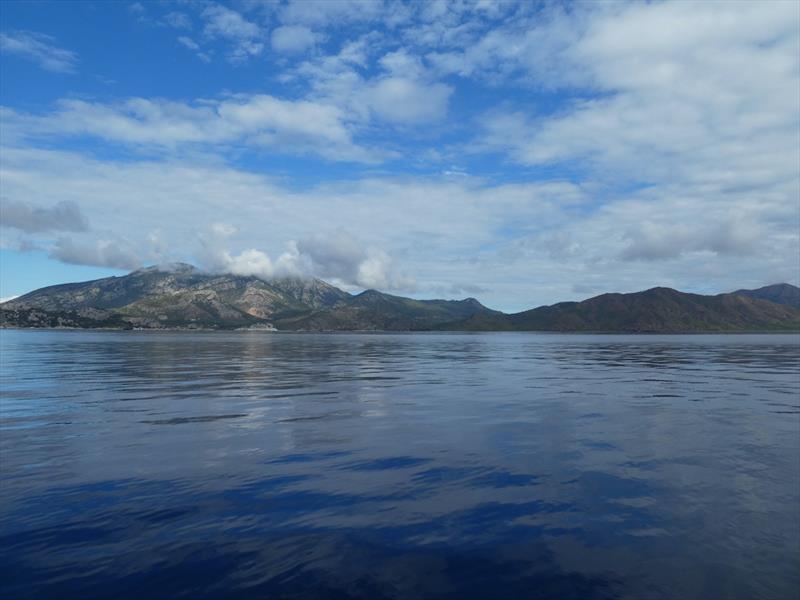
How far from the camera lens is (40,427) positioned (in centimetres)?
3062

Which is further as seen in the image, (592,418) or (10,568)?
(592,418)

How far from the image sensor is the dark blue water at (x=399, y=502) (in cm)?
1275

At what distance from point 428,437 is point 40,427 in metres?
24.0

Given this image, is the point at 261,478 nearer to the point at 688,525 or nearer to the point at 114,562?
the point at 114,562

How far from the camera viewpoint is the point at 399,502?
1822 cm

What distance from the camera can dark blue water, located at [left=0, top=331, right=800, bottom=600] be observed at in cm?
1275

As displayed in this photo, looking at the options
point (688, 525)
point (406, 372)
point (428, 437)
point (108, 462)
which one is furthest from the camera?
point (406, 372)

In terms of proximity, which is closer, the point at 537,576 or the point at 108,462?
the point at 537,576

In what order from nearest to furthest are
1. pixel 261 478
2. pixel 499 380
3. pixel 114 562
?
pixel 114 562, pixel 261 478, pixel 499 380

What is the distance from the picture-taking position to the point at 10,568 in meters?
13.0

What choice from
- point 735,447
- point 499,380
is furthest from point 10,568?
point 499,380

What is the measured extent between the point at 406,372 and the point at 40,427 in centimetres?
4899

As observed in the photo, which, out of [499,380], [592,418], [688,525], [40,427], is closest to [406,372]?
[499,380]

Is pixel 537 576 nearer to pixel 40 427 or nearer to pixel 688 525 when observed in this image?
pixel 688 525
